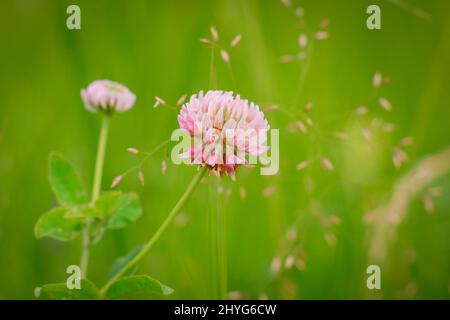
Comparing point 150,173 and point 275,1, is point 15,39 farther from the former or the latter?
point 275,1

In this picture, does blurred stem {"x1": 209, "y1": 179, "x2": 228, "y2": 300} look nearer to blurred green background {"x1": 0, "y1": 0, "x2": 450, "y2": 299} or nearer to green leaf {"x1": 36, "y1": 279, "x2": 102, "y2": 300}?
blurred green background {"x1": 0, "y1": 0, "x2": 450, "y2": 299}

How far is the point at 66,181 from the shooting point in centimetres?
113

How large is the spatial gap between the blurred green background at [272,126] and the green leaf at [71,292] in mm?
317

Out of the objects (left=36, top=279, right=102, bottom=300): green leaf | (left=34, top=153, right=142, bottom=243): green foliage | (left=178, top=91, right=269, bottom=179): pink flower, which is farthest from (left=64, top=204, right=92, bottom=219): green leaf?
(left=178, top=91, right=269, bottom=179): pink flower

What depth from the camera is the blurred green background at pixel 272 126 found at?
57.4 inches

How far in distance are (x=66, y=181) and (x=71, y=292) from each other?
8.3 inches

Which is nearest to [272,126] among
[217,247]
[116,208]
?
[217,247]

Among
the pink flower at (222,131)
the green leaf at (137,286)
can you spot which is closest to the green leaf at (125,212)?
the green leaf at (137,286)

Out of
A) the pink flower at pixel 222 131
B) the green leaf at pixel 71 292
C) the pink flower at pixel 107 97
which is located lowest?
the green leaf at pixel 71 292

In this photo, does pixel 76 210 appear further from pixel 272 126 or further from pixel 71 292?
pixel 272 126

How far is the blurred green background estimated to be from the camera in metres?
1.46

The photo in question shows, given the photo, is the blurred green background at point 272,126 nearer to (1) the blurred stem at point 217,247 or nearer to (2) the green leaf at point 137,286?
(1) the blurred stem at point 217,247

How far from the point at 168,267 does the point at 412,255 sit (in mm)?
582
